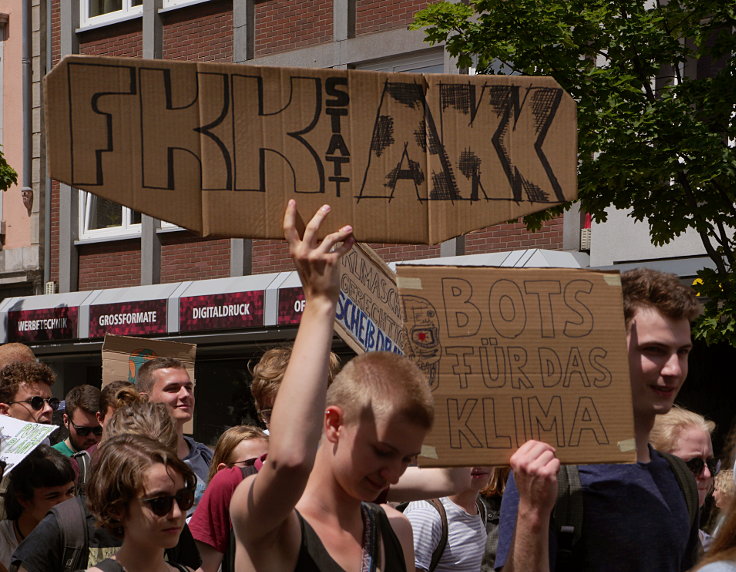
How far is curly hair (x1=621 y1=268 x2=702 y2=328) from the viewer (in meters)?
3.32

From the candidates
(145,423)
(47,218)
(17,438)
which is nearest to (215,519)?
(145,423)

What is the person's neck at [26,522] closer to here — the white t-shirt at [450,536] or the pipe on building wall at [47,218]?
the white t-shirt at [450,536]

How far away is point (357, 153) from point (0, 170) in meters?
14.5

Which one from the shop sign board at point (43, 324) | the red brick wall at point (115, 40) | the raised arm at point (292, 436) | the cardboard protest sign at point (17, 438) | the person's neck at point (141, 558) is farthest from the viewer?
the red brick wall at point (115, 40)

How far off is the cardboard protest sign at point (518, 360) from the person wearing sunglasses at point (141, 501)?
1.40 metres

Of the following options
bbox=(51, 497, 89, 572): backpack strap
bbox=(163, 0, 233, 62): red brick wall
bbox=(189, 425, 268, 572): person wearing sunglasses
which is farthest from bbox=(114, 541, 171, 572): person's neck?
bbox=(163, 0, 233, 62): red brick wall

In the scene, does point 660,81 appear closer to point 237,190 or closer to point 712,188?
point 712,188

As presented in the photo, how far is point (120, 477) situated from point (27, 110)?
671 inches

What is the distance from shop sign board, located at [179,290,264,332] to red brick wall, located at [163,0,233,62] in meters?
3.57

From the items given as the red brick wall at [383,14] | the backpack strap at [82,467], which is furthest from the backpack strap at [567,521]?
the red brick wall at [383,14]

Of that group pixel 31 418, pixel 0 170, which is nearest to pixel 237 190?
pixel 31 418

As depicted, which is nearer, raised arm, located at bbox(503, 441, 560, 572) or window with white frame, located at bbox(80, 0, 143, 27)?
raised arm, located at bbox(503, 441, 560, 572)

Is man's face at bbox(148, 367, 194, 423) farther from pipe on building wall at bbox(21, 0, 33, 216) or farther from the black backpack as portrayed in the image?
pipe on building wall at bbox(21, 0, 33, 216)

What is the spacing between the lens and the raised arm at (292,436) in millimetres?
2602
